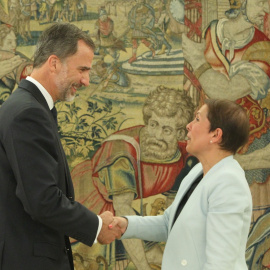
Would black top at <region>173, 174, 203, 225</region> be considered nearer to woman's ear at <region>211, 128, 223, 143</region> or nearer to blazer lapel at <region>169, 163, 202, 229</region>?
blazer lapel at <region>169, 163, 202, 229</region>

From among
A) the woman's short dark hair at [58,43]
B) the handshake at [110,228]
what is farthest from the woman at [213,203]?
the woman's short dark hair at [58,43]

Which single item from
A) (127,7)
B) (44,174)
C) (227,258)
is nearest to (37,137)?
(44,174)

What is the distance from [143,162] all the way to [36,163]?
268 cm

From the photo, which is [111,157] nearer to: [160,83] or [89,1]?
[160,83]

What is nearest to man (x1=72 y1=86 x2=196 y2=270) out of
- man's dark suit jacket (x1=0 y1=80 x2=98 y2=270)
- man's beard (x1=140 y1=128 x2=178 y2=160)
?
man's beard (x1=140 y1=128 x2=178 y2=160)

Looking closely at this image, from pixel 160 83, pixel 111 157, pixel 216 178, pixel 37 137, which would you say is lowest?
pixel 111 157

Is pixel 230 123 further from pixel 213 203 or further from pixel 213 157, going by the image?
pixel 213 203

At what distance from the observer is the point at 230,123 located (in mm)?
3127

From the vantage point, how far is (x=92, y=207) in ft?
18.1

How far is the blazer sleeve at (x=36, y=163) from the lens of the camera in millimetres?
2953

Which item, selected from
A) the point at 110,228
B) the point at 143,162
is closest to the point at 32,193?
the point at 110,228

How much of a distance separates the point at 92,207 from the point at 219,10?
97.1 inches

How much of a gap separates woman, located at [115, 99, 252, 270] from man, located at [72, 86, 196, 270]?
2177 millimetres

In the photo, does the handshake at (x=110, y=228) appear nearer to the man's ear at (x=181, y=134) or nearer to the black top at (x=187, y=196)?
the black top at (x=187, y=196)
